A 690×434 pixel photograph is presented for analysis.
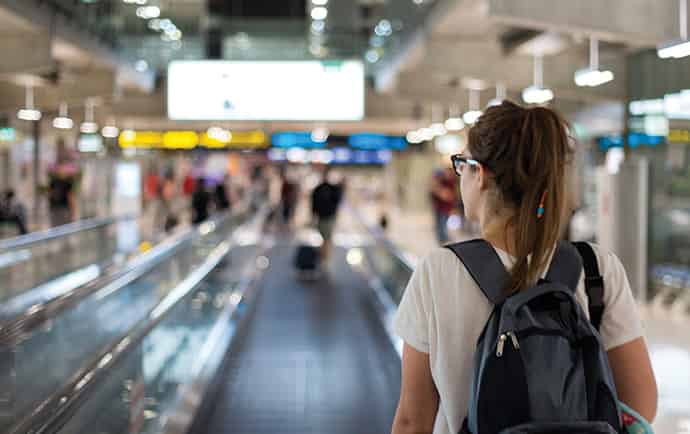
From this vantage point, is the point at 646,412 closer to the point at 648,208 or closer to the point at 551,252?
the point at 551,252

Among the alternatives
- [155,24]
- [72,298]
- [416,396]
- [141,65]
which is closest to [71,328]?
[72,298]

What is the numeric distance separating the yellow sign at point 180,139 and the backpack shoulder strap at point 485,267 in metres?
30.0

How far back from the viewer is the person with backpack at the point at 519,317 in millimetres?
1842

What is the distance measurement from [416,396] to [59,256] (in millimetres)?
13247

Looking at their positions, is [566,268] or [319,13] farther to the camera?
[319,13]

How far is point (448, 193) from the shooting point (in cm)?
1959

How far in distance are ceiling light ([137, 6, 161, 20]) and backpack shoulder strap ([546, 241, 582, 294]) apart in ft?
56.1

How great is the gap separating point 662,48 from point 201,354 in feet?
15.8

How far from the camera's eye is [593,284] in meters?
2.09

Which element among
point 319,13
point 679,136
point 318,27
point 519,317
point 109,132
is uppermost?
point 319,13

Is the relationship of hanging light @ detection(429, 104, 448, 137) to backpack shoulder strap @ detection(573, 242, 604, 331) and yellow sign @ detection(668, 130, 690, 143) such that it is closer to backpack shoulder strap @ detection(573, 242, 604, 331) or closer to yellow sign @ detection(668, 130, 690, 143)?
yellow sign @ detection(668, 130, 690, 143)

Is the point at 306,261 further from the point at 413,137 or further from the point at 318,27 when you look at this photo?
the point at 413,137

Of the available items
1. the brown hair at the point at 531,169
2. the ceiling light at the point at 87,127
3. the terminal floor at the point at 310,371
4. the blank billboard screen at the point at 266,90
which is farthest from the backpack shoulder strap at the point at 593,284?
the ceiling light at the point at 87,127

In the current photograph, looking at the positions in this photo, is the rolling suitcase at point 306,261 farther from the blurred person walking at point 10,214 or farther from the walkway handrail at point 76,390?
the walkway handrail at point 76,390
